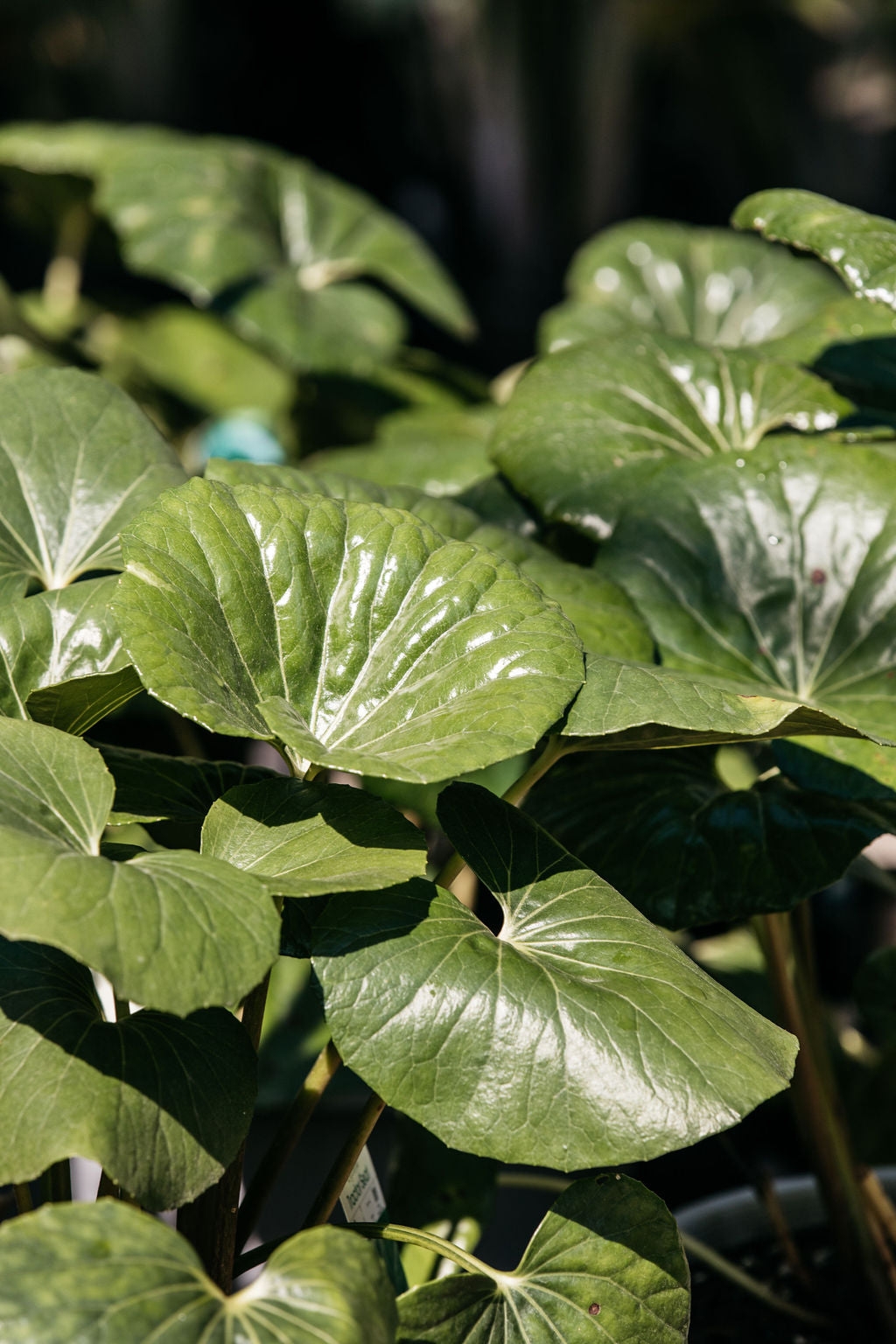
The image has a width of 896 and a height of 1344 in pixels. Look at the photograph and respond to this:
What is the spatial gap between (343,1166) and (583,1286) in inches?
5.5

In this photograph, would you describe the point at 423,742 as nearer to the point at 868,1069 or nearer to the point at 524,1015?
the point at 524,1015

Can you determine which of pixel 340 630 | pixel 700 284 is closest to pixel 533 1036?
pixel 340 630

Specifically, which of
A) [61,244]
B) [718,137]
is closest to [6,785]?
[61,244]

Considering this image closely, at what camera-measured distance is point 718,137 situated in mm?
4754

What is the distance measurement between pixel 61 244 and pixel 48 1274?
5.67 feet

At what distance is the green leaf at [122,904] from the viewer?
1.45 feet

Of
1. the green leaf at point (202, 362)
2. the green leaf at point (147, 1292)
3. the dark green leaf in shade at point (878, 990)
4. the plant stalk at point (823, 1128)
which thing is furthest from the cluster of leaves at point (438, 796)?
the green leaf at point (202, 362)

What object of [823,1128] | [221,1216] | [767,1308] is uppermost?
[221,1216]

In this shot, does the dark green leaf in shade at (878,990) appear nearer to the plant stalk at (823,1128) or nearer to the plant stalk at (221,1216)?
the plant stalk at (823,1128)

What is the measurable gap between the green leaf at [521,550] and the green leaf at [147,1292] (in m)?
0.41

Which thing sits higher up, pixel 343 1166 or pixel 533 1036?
pixel 533 1036

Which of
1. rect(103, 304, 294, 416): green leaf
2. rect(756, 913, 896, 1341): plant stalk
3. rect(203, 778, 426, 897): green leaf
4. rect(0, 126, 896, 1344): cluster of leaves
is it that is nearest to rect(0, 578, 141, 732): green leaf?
rect(0, 126, 896, 1344): cluster of leaves

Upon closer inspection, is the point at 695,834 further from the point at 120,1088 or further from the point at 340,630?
the point at 120,1088

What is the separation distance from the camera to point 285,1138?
63 centimetres
